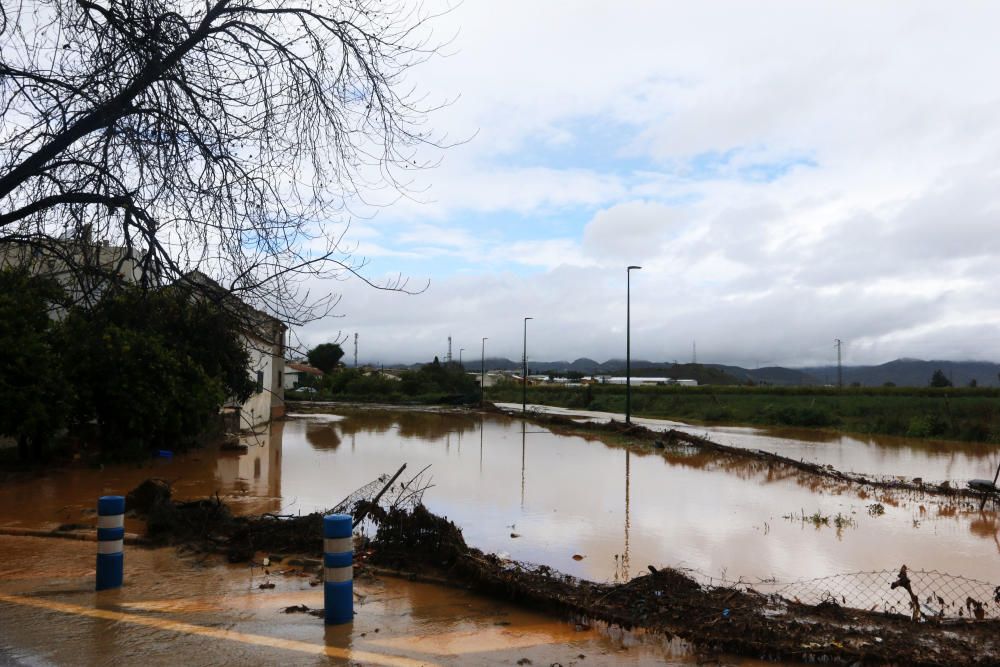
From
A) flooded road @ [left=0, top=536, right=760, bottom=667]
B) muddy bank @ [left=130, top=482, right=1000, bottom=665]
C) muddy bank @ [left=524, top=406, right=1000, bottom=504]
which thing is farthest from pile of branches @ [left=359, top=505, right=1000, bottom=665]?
muddy bank @ [left=524, top=406, right=1000, bottom=504]

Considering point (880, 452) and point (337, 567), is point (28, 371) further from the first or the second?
point (880, 452)

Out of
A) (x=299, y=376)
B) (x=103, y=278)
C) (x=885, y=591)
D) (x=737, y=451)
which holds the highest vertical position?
(x=103, y=278)

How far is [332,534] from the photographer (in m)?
5.94

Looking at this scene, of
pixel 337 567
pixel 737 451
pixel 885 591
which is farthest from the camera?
pixel 737 451

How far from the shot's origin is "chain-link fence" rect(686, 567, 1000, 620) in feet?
26.1

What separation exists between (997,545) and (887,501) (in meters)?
4.52

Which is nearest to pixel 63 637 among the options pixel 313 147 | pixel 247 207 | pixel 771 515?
pixel 247 207

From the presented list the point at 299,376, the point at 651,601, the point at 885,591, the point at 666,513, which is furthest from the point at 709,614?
the point at 299,376

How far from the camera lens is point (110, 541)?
6801mm

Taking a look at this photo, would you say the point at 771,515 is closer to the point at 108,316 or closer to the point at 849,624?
the point at 849,624

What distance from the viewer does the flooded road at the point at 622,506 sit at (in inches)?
420

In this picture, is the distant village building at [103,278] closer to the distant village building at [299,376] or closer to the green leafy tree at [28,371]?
the green leafy tree at [28,371]

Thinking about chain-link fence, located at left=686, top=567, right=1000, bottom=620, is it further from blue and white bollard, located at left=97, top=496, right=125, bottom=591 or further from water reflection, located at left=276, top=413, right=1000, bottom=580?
blue and white bollard, located at left=97, top=496, right=125, bottom=591

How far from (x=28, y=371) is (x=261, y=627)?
12.5 metres
